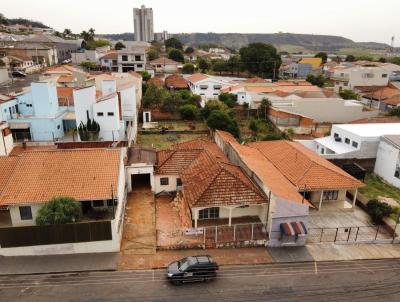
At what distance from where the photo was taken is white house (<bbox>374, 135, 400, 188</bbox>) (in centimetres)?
3186

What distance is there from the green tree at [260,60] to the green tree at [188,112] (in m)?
43.8

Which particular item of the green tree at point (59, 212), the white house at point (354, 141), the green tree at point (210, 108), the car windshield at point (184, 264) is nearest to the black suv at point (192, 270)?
the car windshield at point (184, 264)

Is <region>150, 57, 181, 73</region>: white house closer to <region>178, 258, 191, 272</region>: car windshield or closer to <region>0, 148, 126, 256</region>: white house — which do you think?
<region>0, 148, 126, 256</region>: white house

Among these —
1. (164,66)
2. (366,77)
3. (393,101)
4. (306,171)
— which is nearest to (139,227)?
(306,171)

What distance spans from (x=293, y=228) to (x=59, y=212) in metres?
14.8

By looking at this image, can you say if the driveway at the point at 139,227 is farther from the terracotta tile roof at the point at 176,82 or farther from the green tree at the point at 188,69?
the green tree at the point at 188,69

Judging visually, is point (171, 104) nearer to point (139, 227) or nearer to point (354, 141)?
point (354, 141)

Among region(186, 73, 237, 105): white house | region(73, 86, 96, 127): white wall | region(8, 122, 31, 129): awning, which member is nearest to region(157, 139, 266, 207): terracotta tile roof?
region(73, 86, 96, 127): white wall

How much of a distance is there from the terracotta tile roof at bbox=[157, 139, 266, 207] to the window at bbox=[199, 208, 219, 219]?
133cm

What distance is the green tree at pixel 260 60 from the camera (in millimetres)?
90062

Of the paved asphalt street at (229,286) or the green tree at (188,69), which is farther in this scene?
the green tree at (188,69)

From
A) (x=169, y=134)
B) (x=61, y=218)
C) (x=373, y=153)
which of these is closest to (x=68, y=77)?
(x=169, y=134)

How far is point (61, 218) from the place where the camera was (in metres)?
20.3

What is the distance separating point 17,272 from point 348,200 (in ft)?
84.4
